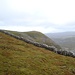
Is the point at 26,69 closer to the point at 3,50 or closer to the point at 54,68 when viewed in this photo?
the point at 54,68

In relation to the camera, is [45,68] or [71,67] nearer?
[45,68]

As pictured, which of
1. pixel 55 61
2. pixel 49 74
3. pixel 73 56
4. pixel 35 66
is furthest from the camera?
pixel 73 56

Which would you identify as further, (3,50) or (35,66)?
(3,50)

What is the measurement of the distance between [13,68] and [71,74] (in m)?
9.25

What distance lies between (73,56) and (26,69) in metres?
17.5

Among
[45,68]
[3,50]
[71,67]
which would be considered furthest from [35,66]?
[3,50]

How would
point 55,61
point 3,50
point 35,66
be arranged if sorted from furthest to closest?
point 3,50
point 55,61
point 35,66

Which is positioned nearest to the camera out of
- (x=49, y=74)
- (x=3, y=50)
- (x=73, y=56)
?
(x=49, y=74)

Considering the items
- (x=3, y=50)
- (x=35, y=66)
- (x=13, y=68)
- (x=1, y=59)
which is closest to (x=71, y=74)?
(x=35, y=66)

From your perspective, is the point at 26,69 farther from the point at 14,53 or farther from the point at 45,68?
the point at 14,53

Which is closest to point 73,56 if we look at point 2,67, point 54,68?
point 54,68

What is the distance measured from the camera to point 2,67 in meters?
34.5

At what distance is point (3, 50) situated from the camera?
45250mm

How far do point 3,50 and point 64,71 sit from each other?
14934mm
